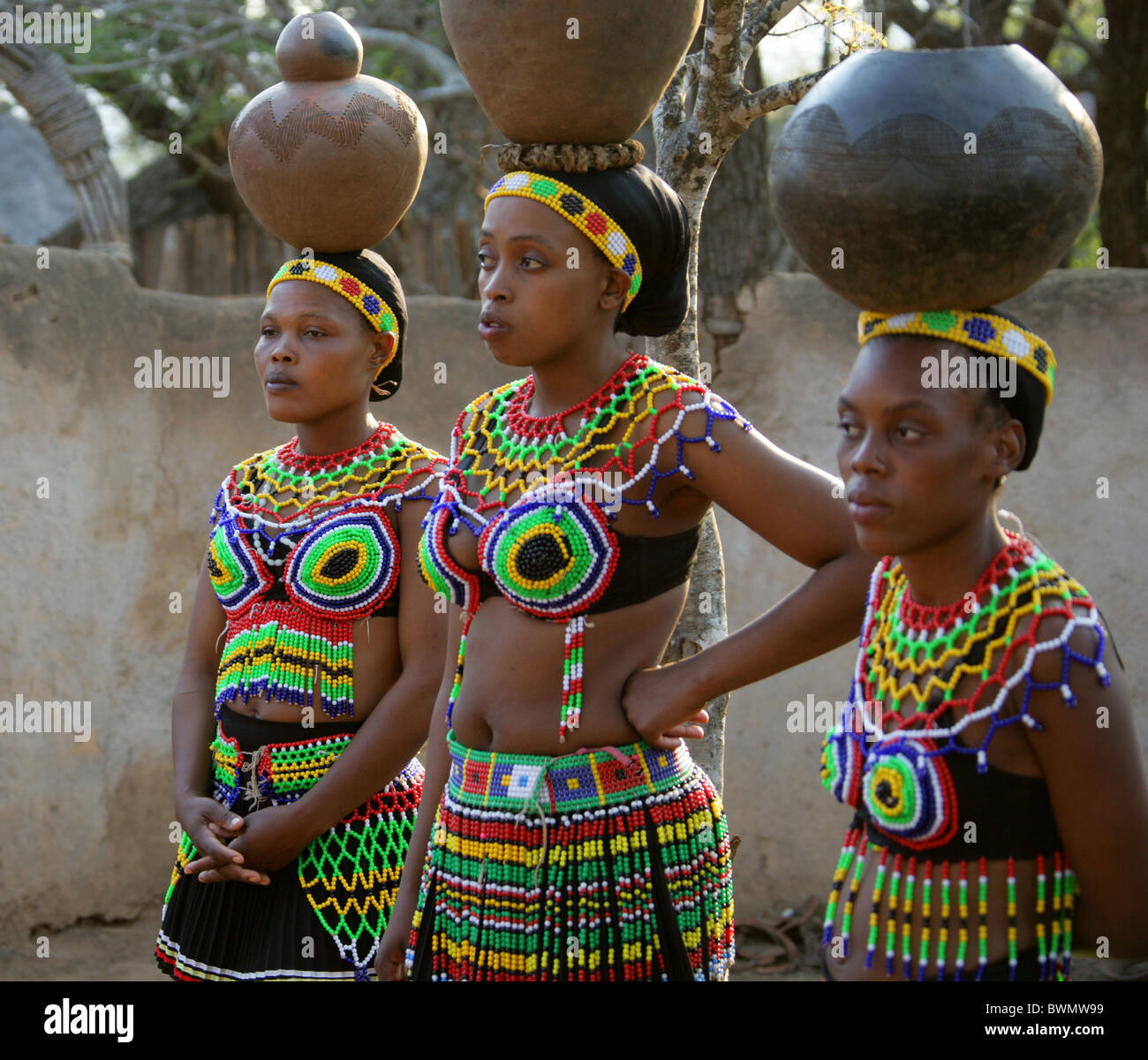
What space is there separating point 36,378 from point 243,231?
4.37 m

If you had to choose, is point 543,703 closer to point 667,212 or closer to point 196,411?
point 667,212

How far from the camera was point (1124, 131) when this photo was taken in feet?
27.7

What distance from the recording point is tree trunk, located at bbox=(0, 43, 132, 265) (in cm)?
747

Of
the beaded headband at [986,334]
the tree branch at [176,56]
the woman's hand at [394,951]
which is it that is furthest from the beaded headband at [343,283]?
the tree branch at [176,56]

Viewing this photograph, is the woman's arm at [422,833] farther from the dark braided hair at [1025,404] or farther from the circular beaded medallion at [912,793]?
the dark braided hair at [1025,404]

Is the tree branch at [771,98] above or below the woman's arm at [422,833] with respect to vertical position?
above

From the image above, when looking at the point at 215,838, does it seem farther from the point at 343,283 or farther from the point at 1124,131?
the point at 1124,131

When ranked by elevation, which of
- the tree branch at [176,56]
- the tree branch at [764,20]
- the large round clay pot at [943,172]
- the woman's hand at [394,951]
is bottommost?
the woman's hand at [394,951]

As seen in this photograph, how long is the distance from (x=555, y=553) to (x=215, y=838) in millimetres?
1191

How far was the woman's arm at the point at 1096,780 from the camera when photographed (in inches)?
74.8

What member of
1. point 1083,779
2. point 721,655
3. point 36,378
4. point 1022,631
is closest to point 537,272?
point 721,655

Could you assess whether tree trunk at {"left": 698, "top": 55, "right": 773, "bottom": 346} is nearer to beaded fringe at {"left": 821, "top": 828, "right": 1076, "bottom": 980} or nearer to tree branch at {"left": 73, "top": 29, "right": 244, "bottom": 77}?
beaded fringe at {"left": 821, "top": 828, "right": 1076, "bottom": 980}

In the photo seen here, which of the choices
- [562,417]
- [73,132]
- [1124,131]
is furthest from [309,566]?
[1124,131]

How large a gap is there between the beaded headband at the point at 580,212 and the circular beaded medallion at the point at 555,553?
47cm
